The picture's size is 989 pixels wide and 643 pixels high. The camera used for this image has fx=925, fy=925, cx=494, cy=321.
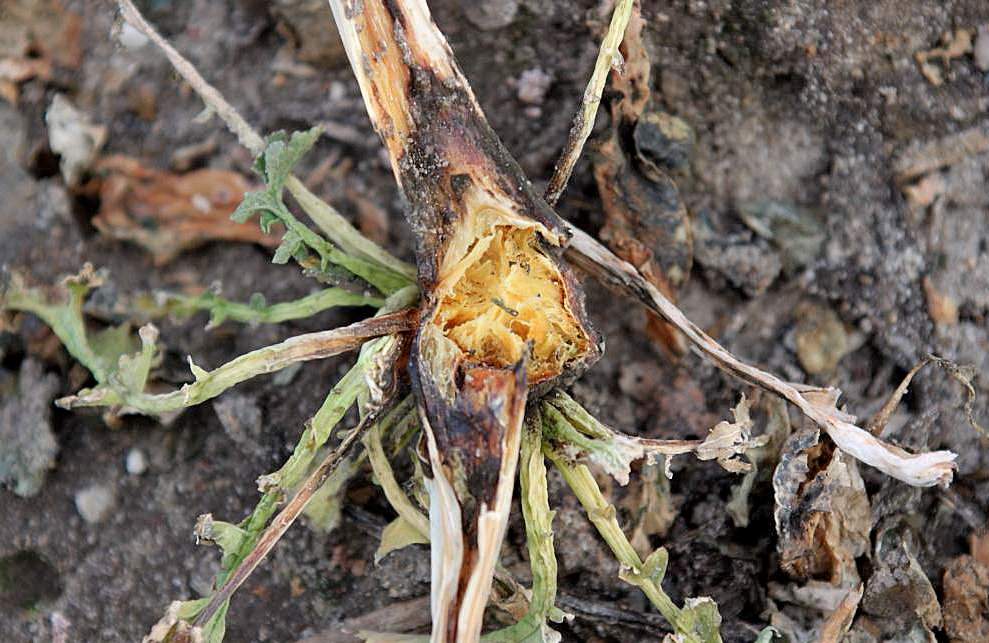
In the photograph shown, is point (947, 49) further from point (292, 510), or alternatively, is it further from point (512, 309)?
point (292, 510)

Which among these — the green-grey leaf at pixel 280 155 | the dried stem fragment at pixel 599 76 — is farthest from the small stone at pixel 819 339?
the green-grey leaf at pixel 280 155

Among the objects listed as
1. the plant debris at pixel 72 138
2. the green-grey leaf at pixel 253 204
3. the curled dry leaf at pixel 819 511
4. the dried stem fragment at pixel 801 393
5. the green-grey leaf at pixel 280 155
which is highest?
the green-grey leaf at pixel 280 155

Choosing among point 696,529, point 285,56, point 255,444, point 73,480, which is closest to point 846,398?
point 696,529

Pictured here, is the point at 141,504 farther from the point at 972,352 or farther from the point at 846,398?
the point at 972,352

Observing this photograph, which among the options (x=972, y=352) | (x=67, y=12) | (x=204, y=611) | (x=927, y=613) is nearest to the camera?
(x=204, y=611)

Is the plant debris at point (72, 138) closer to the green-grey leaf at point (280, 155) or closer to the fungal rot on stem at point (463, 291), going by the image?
the green-grey leaf at point (280, 155)

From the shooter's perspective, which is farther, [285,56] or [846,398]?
[285,56]
